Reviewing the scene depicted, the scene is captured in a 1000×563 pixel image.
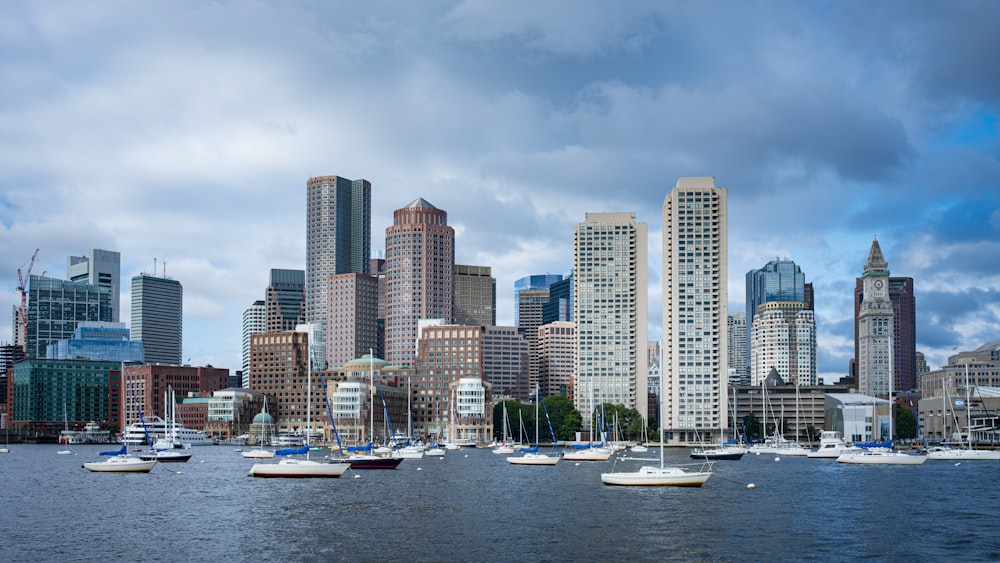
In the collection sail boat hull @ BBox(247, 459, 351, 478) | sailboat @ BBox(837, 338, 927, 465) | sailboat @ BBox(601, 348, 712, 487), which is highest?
sailboat @ BBox(601, 348, 712, 487)

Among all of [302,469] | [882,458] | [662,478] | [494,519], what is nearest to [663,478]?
[662,478]

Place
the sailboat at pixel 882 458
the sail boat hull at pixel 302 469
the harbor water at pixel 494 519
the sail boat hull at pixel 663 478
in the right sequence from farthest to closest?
the sailboat at pixel 882 458 < the sail boat hull at pixel 302 469 < the sail boat hull at pixel 663 478 < the harbor water at pixel 494 519

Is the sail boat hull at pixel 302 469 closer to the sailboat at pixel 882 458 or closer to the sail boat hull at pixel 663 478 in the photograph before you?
the sail boat hull at pixel 663 478

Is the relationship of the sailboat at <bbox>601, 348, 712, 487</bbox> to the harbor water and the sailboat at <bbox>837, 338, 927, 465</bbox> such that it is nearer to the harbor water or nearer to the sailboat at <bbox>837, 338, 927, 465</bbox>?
the harbor water

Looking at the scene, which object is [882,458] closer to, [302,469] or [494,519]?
[302,469]

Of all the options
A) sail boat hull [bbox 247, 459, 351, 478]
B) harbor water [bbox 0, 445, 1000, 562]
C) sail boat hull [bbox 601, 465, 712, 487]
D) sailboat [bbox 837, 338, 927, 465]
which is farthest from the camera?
sailboat [bbox 837, 338, 927, 465]

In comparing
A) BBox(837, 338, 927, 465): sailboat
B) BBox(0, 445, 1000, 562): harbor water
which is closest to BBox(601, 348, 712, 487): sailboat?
BBox(0, 445, 1000, 562): harbor water

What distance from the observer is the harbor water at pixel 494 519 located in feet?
225

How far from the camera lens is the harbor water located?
68500 millimetres

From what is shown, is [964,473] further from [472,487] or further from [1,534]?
[1,534]

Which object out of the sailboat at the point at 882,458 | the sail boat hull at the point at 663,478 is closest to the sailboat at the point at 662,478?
the sail boat hull at the point at 663,478

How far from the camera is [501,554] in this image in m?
67.2

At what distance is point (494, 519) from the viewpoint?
284 ft

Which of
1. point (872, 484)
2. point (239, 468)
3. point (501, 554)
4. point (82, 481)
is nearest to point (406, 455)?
point (239, 468)
